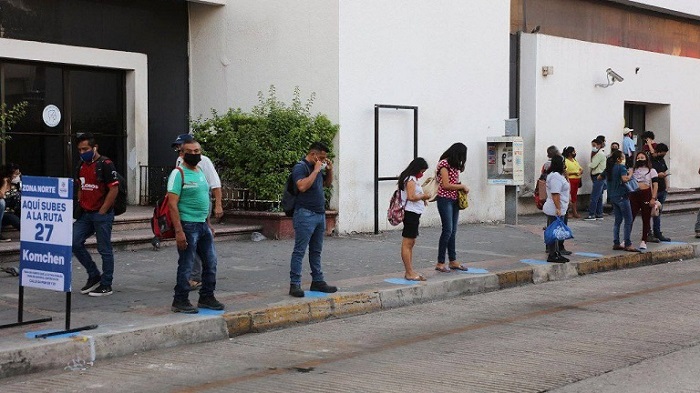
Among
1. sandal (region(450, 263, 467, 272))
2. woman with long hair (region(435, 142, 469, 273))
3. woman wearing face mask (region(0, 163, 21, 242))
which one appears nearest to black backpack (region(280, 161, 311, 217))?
woman with long hair (region(435, 142, 469, 273))

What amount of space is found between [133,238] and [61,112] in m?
3.99

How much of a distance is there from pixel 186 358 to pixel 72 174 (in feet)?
33.7

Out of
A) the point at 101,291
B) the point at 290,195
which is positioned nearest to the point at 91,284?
the point at 101,291

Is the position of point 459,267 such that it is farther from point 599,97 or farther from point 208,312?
point 599,97

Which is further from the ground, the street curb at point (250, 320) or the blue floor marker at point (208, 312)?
the blue floor marker at point (208, 312)

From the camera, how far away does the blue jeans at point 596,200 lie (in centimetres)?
2134

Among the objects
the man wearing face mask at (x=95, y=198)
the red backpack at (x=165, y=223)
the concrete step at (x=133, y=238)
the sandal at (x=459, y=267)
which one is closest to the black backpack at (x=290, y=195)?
the red backpack at (x=165, y=223)

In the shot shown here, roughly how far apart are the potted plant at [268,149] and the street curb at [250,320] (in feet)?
15.0

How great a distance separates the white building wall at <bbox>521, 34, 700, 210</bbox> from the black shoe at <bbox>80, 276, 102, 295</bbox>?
43.0 ft

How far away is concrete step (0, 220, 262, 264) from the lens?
12969 mm

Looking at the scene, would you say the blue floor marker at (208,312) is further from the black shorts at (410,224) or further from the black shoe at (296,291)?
the black shorts at (410,224)

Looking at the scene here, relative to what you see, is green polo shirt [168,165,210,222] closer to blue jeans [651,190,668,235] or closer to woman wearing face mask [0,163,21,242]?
woman wearing face mask [0,163,21,242]

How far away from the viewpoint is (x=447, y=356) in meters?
8.16

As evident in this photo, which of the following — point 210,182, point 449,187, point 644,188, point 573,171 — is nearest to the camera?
point 210,182
